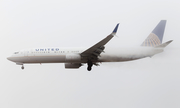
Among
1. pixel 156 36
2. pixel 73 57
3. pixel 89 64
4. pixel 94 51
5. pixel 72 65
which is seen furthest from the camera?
pixel 72 65

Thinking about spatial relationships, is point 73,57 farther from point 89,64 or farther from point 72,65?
point 72,65

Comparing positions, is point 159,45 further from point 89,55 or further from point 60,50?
point 60,50

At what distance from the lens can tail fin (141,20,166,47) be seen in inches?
1431

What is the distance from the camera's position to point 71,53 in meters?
34.7

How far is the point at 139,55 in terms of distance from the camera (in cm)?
3497

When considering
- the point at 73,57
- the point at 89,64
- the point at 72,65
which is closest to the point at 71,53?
the point at 73,57

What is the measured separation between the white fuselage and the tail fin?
1.19 m

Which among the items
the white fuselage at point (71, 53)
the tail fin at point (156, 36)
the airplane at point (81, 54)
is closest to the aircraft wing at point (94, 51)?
the airplane at point (81, 54)

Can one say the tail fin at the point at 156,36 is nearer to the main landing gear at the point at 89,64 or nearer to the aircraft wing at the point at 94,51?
the aircraft wing at the point at 94,51

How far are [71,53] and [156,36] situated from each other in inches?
425

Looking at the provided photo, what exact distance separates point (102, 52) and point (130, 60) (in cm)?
343

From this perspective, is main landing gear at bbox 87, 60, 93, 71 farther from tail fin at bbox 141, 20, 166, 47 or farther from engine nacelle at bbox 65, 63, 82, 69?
tail fin at bbox 141, 20, 166, 47

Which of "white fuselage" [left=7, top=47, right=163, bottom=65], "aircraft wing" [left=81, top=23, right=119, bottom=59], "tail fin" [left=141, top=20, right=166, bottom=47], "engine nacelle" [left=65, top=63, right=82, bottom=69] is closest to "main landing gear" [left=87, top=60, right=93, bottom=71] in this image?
"white fuselage" [left=7, top=47, right=163, bottom=65]

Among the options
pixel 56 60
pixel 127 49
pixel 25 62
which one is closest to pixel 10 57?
pixel 25 62
